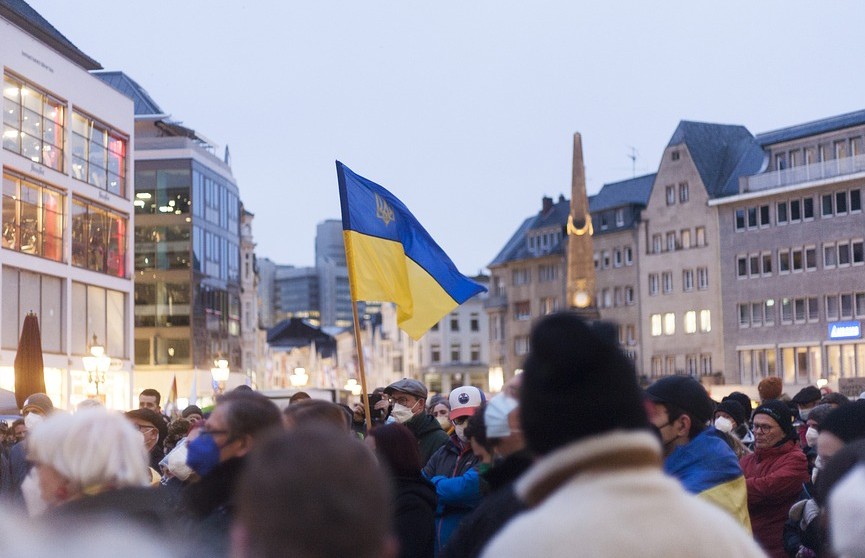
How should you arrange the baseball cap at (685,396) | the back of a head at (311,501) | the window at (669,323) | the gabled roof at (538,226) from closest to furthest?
the back of a head at (311,501) < the baseball cap at (685,396) < the window at (669,323) < the gabled roof at (538,226)

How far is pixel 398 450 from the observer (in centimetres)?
777

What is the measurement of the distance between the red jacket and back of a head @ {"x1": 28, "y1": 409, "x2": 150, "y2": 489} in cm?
617

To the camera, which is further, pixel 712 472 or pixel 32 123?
pixel 32 123

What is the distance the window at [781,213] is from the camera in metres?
76.4

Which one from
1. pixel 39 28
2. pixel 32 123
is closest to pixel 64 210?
pixel 32 123

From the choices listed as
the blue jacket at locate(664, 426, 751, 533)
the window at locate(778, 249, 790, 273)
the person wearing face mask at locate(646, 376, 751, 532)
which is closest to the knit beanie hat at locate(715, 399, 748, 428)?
the person wearing face mask at locate(646, 376, 751, 532)

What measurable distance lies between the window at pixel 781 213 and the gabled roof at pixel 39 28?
132ft

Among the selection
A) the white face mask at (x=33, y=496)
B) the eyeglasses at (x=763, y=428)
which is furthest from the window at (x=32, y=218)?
the white face mask at (x=33, y=496)

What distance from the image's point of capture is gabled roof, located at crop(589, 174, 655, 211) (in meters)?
89.3

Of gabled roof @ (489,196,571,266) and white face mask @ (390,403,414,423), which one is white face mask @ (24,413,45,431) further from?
gabled roof @ (489,196,571,266)

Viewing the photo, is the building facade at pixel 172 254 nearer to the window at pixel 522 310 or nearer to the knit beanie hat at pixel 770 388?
the window at pixel 522 310

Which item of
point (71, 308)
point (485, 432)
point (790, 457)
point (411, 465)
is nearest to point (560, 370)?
point (485, 432)

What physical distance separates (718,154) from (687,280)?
7.39 metres

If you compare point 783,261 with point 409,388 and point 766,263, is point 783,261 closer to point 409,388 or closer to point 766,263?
point 766,263
